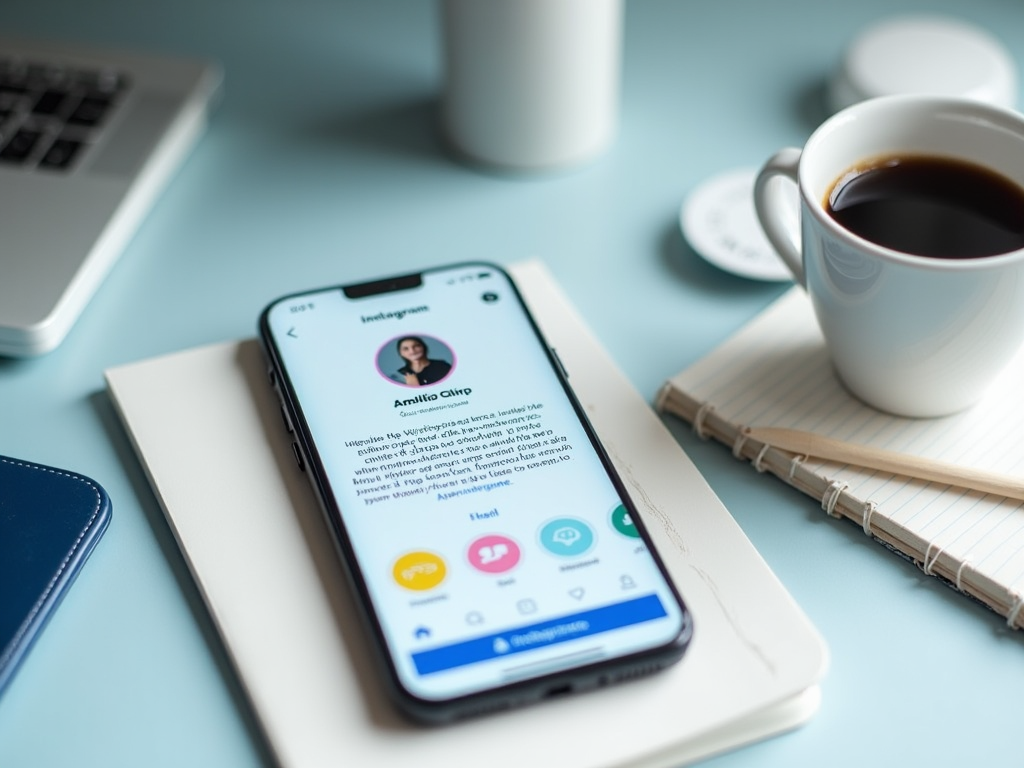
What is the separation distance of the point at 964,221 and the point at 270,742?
37 centimetres

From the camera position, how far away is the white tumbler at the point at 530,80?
2.15ft

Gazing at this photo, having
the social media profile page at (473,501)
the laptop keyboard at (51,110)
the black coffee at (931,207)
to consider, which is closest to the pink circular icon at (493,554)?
the social media profile page at (473,501)

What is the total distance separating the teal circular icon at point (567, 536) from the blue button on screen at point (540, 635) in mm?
Result: 31

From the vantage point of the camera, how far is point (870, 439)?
549 millimetres

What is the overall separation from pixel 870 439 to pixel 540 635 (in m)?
0.20

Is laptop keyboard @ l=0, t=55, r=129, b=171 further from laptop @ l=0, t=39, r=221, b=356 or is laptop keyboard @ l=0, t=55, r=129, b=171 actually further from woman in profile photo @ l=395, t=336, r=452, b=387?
woman in profile photo @ l=395, t=336, r=452, b=387

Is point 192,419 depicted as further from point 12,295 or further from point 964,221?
point 964,221

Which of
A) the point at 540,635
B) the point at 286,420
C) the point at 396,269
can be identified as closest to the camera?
the point at 540,635

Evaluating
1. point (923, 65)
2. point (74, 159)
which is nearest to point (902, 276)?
point (923, 65)

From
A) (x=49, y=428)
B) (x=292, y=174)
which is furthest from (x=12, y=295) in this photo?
(x=292, y=174)

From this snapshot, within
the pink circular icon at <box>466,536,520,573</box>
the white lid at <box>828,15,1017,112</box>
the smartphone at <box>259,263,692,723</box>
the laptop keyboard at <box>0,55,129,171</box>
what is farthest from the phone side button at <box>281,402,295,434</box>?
the white lid at <box>828,15,1017,112</box>

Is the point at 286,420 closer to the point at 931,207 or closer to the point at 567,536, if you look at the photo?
the point at 567,536

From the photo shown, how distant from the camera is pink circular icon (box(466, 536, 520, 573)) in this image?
0.47 metres

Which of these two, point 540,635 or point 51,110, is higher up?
point 51,110
